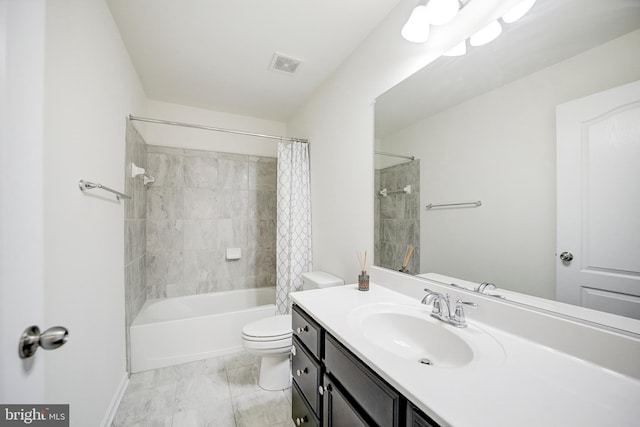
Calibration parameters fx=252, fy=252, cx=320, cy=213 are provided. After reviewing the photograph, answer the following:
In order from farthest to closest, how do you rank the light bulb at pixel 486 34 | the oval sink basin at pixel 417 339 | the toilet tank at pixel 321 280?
the toilet tank at pixel 321 280 < the light bulb at pixel 486 34 < the oval sink basin at pixel 417 339

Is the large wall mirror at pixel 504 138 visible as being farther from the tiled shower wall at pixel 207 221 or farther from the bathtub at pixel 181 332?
the tiled shower wall at pixel 207 221

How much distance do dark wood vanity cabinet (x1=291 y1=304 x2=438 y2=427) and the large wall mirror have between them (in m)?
0.65

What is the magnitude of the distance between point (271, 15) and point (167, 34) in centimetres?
76

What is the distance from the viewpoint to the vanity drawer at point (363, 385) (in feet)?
2.20

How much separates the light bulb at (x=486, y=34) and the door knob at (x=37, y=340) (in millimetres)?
1666

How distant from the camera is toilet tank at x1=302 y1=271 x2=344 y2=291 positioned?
1.91 meters

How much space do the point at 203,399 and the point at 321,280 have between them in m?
1.12

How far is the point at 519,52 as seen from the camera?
3.15 feet

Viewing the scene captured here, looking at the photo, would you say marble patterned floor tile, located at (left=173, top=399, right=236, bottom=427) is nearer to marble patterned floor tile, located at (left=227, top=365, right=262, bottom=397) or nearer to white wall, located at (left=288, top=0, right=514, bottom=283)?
marble patterned floor tile, located at (left=227, top=365, right=262, bottom=397)

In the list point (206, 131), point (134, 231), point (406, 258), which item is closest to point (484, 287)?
point (406, 258)

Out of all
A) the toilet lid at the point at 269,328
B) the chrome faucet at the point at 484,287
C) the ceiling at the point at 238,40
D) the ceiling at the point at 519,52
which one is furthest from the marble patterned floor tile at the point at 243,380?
the ceiling at the point at 238,40

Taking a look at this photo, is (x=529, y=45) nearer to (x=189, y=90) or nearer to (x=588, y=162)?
(x=588, y=162)

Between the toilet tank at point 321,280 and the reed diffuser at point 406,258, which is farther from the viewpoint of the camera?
the toilet tank at point 321,280

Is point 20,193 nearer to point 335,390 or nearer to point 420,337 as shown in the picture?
point 335,390
